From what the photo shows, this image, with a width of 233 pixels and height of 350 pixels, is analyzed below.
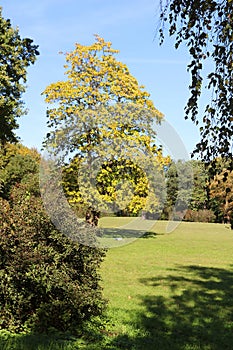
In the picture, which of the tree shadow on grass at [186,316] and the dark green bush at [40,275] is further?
the dark green bush at [40,275]

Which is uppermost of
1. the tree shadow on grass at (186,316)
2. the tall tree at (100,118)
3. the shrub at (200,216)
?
the tall tree at (100,118)

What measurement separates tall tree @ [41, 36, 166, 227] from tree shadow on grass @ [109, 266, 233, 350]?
10355mm

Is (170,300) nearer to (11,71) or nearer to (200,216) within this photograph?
(11,71)

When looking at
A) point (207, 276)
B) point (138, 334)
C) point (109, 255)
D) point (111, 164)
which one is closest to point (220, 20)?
point (138, 334)

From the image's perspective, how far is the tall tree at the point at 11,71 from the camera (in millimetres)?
21547

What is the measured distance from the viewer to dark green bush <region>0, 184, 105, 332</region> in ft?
22.0

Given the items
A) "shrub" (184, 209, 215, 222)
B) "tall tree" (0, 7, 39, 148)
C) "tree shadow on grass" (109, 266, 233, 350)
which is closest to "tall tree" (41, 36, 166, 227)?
"tall tree" (0, 7, 39, 148)

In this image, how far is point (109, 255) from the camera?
58.7 feet

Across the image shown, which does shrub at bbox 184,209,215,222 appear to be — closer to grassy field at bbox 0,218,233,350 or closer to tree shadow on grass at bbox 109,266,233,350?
grassy field at bbox 0,218,233,350

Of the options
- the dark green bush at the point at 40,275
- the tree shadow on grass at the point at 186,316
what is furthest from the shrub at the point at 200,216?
the dark green bush at the point at 40,275

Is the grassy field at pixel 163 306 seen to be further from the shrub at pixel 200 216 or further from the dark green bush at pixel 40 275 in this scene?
the shrub at pixel 200 216

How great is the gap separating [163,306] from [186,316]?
0.87 metres

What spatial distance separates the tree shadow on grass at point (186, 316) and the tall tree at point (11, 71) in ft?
45.1

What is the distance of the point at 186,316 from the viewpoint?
26.5 ft
